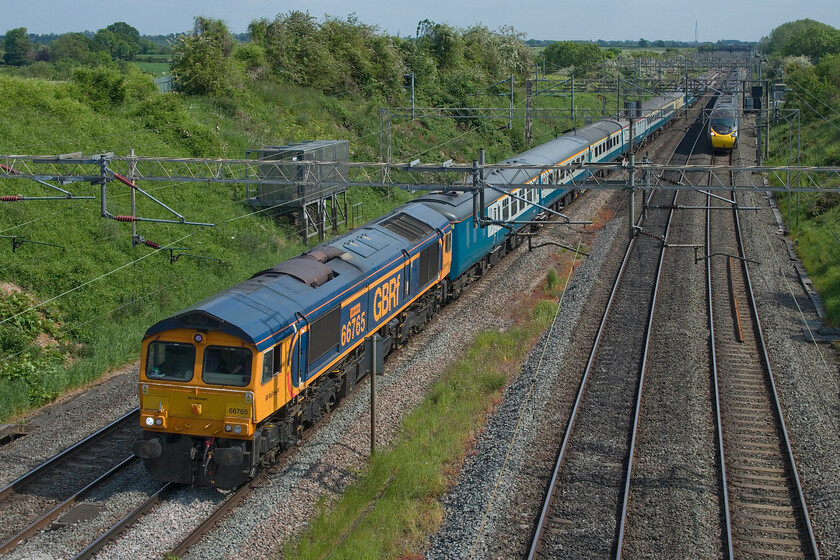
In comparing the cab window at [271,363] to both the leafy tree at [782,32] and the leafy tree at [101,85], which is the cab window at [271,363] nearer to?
the leafy tree at [101,85]

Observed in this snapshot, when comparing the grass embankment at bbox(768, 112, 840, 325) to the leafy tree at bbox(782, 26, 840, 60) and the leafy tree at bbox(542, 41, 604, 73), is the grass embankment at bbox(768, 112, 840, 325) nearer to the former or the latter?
the leafy tree at bbox(782, 26, 840, 60)

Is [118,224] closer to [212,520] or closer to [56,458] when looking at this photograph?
[56,458]

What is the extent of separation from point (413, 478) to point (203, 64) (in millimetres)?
34423

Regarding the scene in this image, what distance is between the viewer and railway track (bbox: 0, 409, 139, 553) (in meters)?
12.6

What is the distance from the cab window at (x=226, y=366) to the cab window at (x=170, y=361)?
0.92ft

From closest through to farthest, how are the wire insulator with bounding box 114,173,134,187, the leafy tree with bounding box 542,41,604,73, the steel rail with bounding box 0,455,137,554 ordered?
the steel rail with bounding box 0,455,137,554 → the wire insulator with bounding box 114,173,134,187 → the leafy tree with bounding box 542,41,604,73

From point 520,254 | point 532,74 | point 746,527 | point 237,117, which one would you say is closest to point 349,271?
point 746,527

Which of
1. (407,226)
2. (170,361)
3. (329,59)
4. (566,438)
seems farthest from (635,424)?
(329,59)

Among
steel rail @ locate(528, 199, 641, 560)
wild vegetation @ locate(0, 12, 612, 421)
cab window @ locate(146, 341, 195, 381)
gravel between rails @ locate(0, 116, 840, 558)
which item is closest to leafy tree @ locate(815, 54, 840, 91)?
wild vegetation @ locate(0, 12, 612, 421)

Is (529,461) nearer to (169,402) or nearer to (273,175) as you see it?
(169,402)

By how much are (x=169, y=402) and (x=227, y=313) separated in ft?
5.67

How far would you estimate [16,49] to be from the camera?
75.1 metres

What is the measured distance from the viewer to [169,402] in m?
13.3

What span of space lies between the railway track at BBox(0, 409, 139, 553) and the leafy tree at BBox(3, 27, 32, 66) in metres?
66.8
